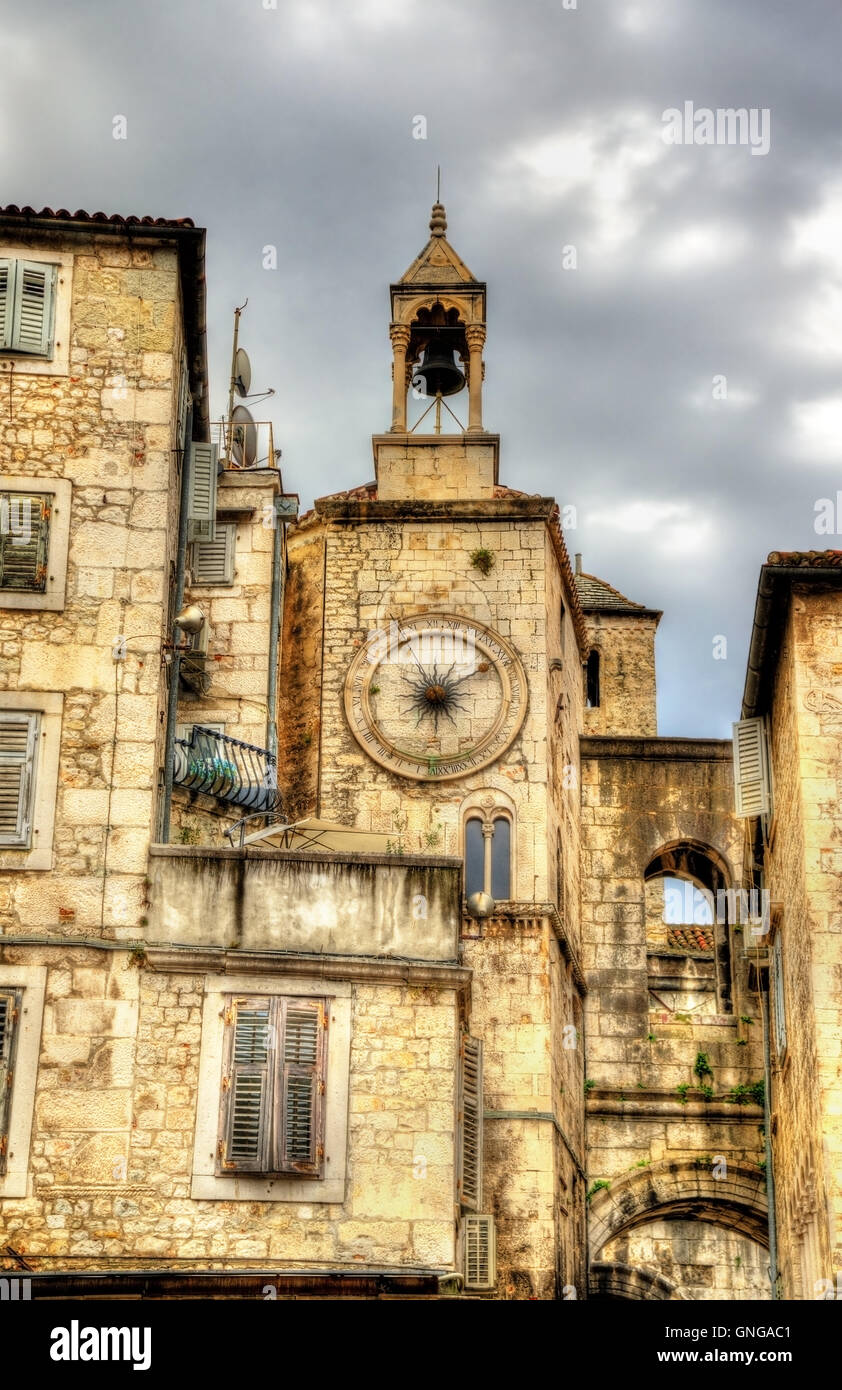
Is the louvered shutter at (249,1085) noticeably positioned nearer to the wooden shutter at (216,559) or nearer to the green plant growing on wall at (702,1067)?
the wooden shutter at (216,559)

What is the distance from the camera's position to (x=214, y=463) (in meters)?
24.8

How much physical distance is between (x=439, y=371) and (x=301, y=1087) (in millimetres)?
17335

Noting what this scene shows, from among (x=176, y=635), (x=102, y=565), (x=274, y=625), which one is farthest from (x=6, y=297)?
(x=274, y=625)

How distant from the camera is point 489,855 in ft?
104

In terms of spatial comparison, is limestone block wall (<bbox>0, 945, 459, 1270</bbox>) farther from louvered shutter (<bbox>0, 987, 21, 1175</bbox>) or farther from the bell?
the bell

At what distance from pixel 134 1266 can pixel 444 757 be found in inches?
545

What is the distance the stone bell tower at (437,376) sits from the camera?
34.2 meters

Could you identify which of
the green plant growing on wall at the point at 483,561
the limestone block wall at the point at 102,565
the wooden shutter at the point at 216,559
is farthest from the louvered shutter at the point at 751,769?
the limestone block wall at the point at 102,565

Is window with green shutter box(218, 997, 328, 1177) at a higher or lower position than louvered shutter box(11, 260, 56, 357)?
lower

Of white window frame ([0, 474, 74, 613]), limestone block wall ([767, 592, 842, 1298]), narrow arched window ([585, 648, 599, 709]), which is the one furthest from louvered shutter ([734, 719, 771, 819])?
narrow arched window ([585, 648, 599, 709])

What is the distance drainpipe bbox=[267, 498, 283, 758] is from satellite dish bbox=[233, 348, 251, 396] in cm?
386

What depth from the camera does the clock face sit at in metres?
32.3

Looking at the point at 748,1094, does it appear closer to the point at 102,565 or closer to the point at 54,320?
the point at 102,565

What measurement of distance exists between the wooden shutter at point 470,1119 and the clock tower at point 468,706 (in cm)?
722
